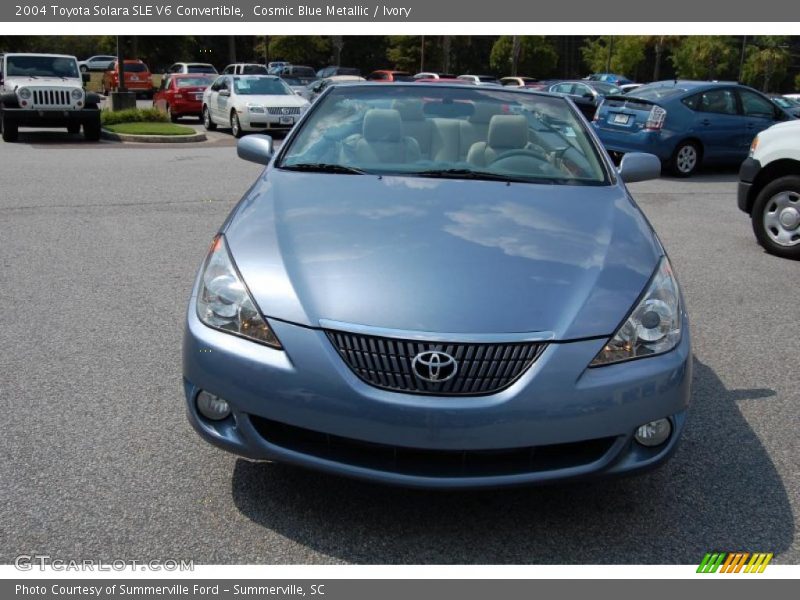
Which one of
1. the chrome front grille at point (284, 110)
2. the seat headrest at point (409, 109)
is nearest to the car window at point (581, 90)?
the chrome front grille at point (284, 110)

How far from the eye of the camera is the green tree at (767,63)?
58.0 metres

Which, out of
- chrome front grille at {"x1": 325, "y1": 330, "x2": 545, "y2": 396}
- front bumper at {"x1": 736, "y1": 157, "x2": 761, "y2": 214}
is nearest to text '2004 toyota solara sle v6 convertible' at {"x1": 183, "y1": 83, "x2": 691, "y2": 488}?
chrome front grille at {"x1": 325, "y1": 330, "x2": 545, "y2": 396}

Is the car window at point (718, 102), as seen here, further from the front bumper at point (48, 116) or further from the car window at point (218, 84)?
the front bumper at point (48, 116)

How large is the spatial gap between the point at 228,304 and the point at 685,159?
1218cm

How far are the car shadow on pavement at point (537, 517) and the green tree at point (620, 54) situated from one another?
60.0 meters

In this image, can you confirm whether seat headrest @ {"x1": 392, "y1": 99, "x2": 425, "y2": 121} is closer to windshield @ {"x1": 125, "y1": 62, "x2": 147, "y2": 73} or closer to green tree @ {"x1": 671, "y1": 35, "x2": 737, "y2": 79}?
windshield @ {"x1": 125, "y1": 62, "x2": 147, "y2": 73}

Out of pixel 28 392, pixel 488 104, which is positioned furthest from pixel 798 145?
pixel 28 392

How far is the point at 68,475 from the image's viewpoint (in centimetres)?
336

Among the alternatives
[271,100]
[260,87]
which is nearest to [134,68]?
[260,87]

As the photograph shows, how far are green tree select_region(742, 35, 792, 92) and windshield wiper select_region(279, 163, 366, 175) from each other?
5987cm

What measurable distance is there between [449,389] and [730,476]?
1499mm

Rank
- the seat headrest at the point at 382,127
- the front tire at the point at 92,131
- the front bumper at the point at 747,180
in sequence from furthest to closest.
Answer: the front tire at the point at 92,131 → the front bumper at the point at 747,180 → the seat headrest at the point at 382,127

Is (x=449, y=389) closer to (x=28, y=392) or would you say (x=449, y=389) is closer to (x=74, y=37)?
(x=28, y=392)

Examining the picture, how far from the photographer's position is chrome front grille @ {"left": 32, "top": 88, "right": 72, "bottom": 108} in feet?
55.2
